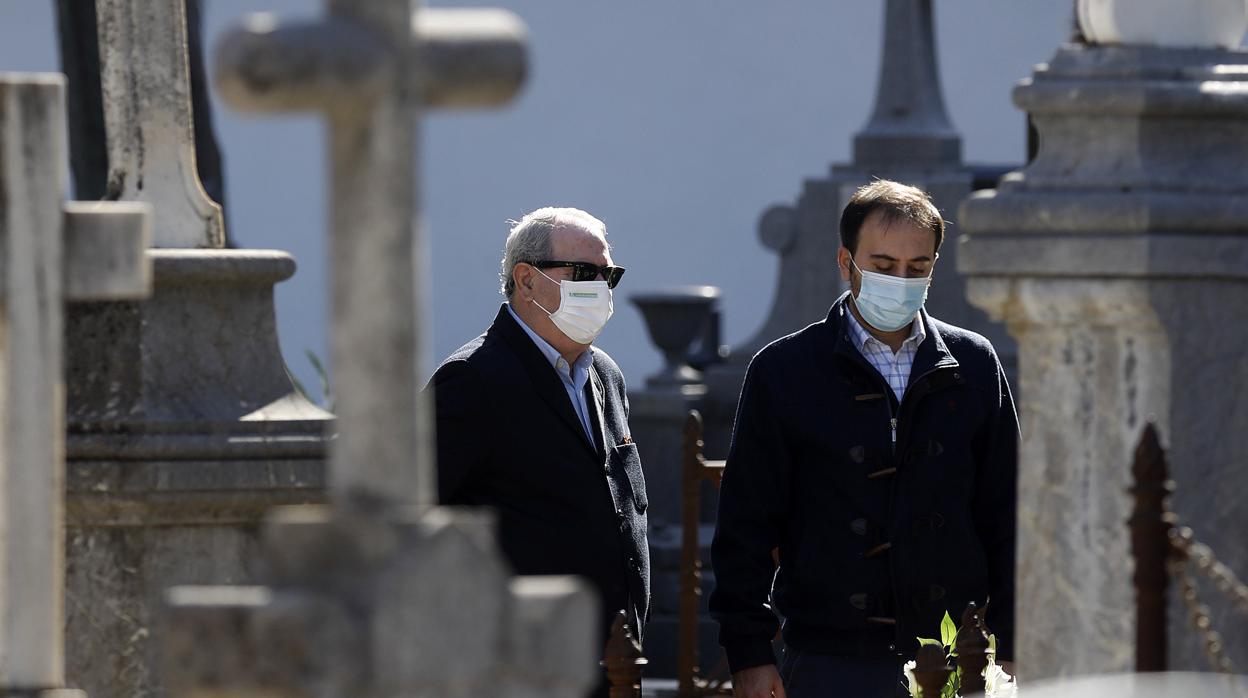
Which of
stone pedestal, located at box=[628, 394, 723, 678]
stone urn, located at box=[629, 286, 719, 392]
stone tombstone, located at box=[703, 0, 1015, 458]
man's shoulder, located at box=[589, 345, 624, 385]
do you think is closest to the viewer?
man's shoulder, located at box=[589, 345, 624, 385]

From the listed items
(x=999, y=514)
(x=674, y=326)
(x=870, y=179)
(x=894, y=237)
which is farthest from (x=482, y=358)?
(x=674, y=326)

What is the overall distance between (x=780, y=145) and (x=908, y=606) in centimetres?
990

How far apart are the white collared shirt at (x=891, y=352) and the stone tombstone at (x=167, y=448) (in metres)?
1.09

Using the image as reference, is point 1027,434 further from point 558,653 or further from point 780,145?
point 780,145

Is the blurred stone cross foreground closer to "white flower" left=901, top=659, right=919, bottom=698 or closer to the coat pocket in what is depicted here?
"white flower" left=901, top=659, right=919, bottom=698

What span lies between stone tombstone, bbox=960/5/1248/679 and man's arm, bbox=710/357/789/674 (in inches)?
49.5

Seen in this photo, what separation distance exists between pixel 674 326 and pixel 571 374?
20.0 feet

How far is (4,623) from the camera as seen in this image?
2.85 meters

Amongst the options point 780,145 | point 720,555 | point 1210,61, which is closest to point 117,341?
point 720,555

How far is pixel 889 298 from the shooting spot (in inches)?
191

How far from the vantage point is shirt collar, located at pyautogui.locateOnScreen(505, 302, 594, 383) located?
5.16m

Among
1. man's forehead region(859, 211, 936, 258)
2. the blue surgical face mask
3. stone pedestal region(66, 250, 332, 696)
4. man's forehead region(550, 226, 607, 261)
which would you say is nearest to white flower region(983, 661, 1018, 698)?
the blue surgical face mask

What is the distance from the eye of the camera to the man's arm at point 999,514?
16.1 ft

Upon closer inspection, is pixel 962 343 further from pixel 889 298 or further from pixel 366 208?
pixel 366 208
